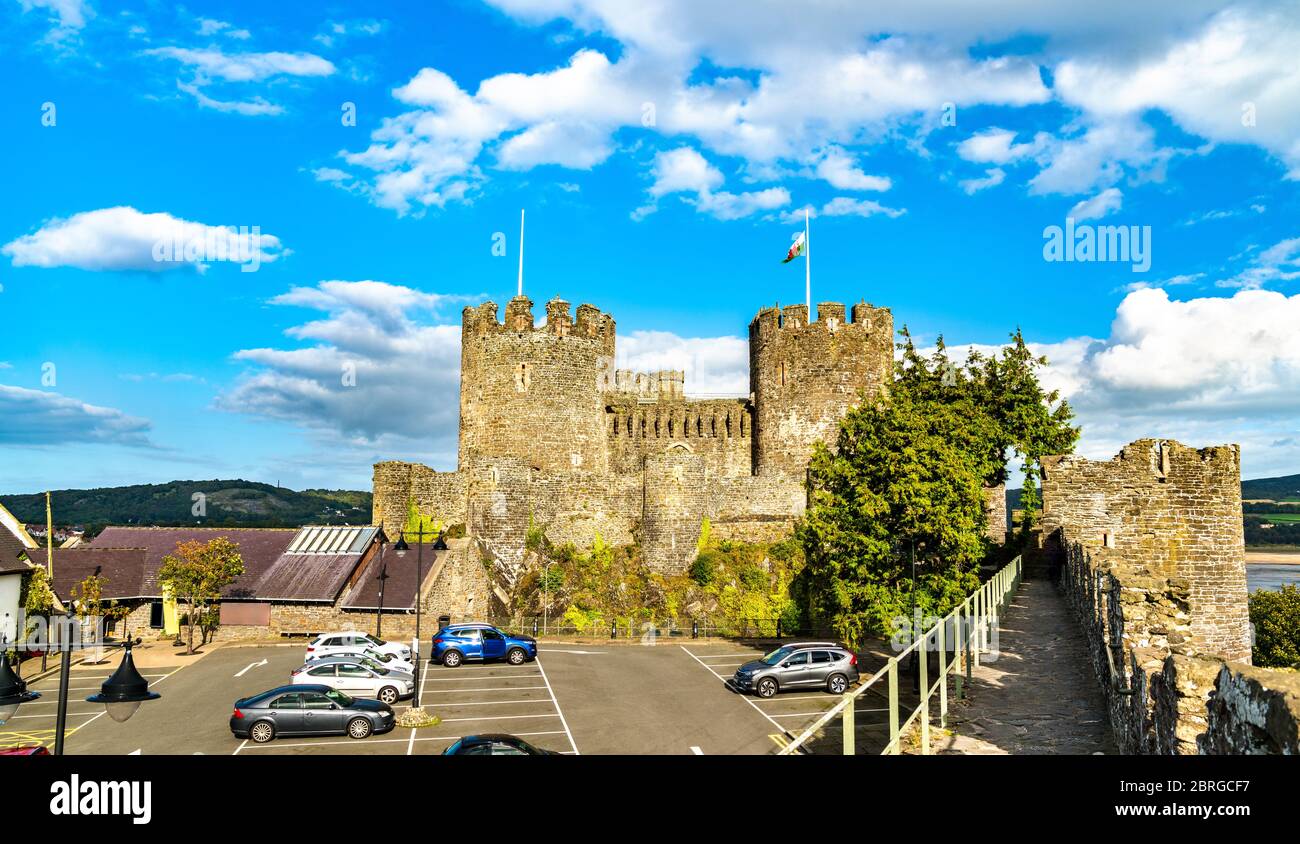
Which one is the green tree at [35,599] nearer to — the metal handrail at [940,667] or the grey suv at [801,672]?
the grey suv at [801,672]

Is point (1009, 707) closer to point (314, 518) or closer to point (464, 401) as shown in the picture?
point (464, 401)

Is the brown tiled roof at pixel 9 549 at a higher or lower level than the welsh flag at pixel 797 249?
lower

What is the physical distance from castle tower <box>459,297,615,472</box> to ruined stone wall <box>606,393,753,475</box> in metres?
2.85

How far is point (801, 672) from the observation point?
24.1 meters

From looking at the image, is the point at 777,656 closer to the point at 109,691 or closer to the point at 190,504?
the point at 109,691

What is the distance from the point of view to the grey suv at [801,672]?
24.0m

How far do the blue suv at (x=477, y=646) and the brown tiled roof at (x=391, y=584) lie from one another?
5204 mm

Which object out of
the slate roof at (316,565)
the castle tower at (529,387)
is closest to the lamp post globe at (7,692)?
the slate roof at (316,565)

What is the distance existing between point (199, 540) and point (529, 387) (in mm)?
17274

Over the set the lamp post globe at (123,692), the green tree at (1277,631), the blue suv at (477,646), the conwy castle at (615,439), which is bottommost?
the green tree at (1277,631)

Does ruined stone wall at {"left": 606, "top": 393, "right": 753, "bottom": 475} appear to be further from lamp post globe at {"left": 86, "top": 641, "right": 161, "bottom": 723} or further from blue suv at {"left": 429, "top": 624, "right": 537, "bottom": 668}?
lamp post globe at {"left": 86, "top": 641, "right": 161, "bottom": 723}
